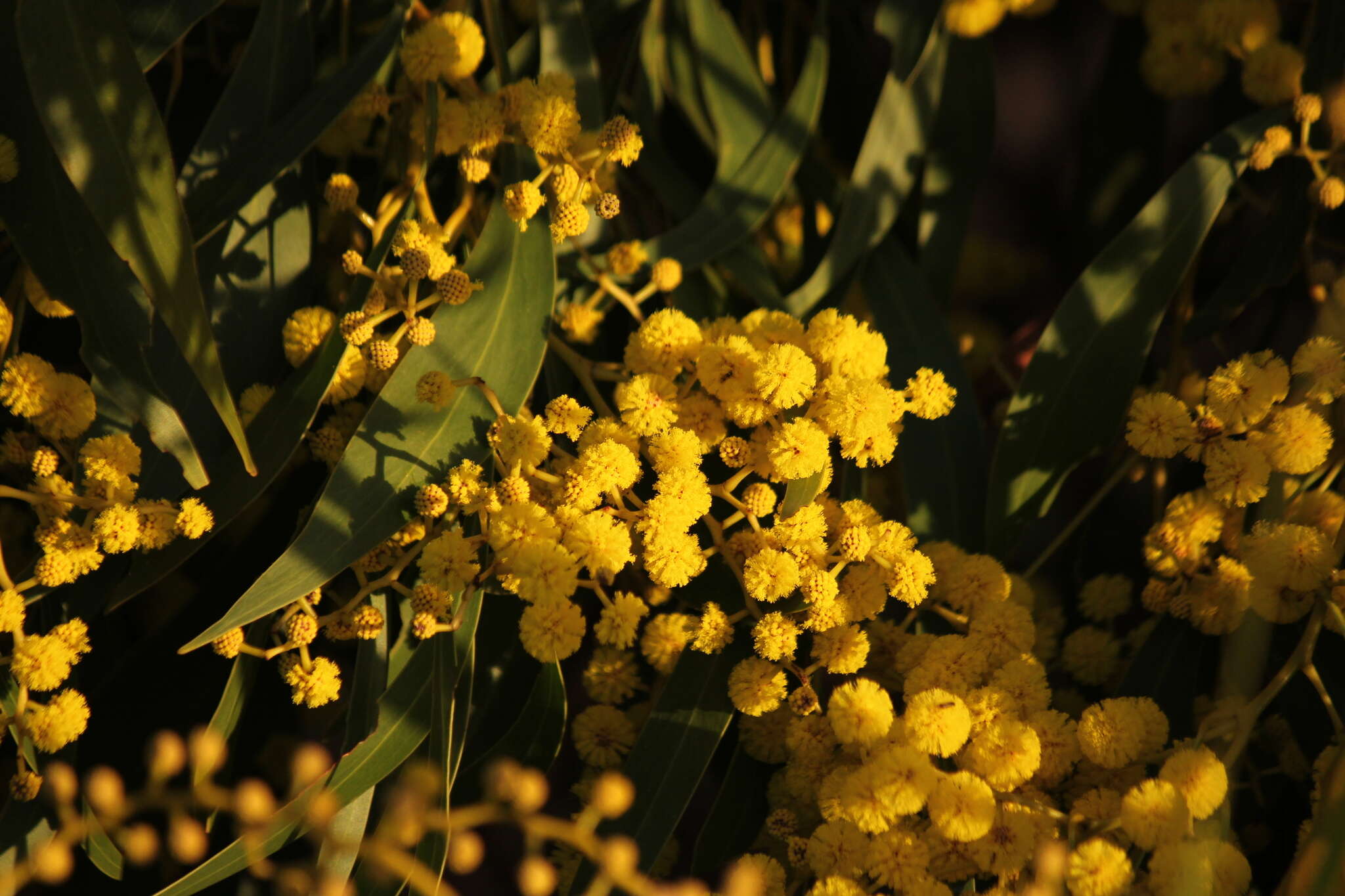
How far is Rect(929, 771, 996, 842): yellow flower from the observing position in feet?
2.25

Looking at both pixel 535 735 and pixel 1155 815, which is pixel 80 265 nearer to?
pixel 535 735

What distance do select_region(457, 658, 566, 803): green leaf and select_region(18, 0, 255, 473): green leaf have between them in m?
0.30

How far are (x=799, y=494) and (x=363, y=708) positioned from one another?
15.1 inches

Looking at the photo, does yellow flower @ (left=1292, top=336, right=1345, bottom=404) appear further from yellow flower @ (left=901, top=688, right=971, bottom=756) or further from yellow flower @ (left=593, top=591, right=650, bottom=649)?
yellow flower @ (left=593, top=591, right=650, bottom=649)

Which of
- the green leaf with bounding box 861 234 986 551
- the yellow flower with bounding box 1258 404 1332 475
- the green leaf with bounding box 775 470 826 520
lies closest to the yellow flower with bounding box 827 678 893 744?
the green leaf with bounding box 775 470 826 520

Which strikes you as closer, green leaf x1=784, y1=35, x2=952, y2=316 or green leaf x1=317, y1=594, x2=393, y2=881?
green leaf x1=317, y1=594, x2=393, y2=881

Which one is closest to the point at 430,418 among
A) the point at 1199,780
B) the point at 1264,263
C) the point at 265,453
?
the point at 265,453

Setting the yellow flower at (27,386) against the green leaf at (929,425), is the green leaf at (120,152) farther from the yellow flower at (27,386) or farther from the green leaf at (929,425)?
the green leaf at (929,425)

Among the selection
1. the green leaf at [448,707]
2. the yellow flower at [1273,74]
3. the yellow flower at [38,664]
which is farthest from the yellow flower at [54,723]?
the yellow flower at [1273,74]

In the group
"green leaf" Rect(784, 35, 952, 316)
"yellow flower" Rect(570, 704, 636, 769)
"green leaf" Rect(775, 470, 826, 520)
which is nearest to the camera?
"green leaf" Rect(775, 470, 826, 520)

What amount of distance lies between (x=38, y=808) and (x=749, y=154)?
32.6 inches

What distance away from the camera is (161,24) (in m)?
0.86

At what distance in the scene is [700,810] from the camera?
1.14 m

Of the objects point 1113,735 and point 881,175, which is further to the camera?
point 881,175
